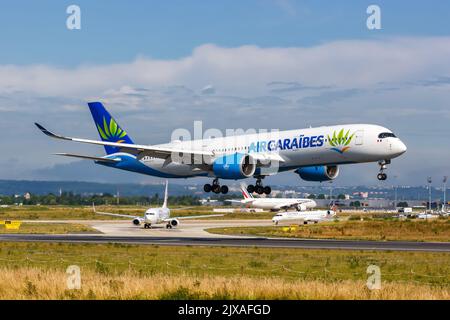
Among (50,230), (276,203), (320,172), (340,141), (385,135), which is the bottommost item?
(50,230)

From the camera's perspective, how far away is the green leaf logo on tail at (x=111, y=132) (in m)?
85.6

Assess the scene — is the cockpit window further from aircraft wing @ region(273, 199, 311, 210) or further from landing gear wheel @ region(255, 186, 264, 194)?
aircraft wing @ region(273, 199, 311, 210)

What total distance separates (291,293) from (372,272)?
1311 centimetres

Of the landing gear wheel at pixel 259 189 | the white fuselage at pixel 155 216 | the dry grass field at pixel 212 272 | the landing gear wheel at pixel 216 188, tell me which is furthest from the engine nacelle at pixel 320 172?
the white fuselage at pixel 155 216

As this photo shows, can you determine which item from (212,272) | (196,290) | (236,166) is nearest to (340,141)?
(236,166)

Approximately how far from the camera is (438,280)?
1551 inches

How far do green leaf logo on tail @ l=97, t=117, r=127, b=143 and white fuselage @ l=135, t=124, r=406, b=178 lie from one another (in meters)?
15.6

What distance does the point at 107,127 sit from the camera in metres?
87.4

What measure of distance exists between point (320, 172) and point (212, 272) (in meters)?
30.6

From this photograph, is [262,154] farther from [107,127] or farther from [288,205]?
[288,205]

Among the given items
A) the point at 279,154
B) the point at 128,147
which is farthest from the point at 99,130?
the point at 279,154

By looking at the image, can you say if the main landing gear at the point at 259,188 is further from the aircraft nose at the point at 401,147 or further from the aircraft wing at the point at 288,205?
the aircraft wing at the point at 288,205

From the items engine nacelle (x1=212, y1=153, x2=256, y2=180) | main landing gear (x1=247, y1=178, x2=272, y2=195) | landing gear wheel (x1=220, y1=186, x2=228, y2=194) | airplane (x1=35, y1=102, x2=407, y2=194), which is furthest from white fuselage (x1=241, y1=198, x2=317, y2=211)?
engine nacelle (x1=212, y1=153, x2=256, y2=180)
